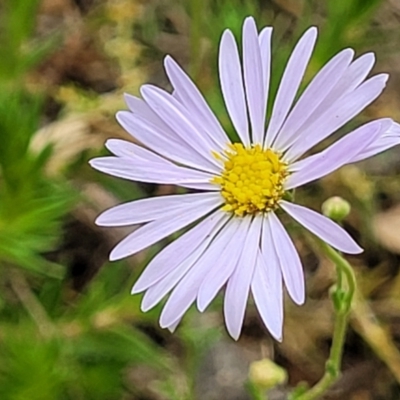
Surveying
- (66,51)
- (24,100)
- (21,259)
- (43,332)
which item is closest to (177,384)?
(43,332)

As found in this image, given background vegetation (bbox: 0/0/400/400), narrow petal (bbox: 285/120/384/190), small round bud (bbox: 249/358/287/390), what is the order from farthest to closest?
background vegetation (bbox: 0/0/400/400)
small round bud (bbox: 249/358/287/390)
narrow petal (bbox: 285/120/384/190)

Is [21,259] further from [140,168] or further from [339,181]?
[339,181]

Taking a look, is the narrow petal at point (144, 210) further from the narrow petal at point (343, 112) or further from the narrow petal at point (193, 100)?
the narrow petal at point (343, 112)

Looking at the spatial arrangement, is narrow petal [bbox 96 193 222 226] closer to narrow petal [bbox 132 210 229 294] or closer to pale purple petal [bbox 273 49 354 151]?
narrow petal [bbox 132 210 229 294]

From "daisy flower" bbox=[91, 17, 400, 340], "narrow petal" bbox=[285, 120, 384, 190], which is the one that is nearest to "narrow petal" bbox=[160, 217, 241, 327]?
"daisy flower" bbox=[91, 17, 400, 340]

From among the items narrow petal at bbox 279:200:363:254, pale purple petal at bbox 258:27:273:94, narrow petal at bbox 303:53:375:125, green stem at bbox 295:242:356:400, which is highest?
pale purple petal at bbox 258:27:273:94

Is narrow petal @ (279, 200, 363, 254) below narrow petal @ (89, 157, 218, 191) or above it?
below

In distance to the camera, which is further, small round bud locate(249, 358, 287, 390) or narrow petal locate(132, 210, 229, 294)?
small round bud locate(249, 358, 287, 390)
